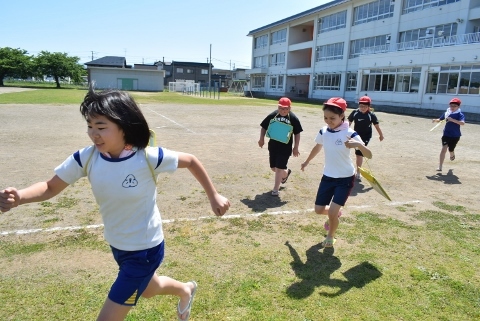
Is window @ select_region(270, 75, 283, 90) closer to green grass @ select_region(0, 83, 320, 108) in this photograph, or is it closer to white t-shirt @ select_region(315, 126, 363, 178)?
green grass @ select_region(0, 83, 320, 108)

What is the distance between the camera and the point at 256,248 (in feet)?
13.8

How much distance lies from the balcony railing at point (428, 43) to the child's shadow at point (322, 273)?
29.1m

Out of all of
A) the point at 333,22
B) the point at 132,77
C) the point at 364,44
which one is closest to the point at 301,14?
the point at 333,22

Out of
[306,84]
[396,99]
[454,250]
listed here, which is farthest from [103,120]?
[306,84]

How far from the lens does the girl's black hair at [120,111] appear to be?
80.1 inches

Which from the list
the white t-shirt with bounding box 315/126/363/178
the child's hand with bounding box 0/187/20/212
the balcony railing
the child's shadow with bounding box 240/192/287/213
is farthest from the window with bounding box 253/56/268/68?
the child's hand with bounding box 0/187/20/212

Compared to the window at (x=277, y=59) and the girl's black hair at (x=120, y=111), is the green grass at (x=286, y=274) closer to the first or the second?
the girl's black hair at (x=120, y=111)

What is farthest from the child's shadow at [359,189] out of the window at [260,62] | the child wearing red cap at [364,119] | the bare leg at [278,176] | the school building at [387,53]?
the window at [260,62]

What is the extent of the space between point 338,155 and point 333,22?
46.5m

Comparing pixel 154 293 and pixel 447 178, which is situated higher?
pixel 154 293

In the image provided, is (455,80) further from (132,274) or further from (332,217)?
(132,274)

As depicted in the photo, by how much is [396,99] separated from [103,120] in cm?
3607

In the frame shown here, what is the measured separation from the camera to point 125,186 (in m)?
2.14

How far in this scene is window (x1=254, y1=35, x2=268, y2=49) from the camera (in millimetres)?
63219
